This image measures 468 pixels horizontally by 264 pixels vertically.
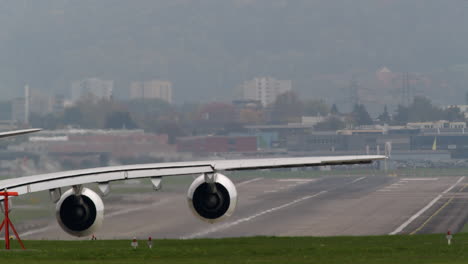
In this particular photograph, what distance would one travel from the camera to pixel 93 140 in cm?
10994

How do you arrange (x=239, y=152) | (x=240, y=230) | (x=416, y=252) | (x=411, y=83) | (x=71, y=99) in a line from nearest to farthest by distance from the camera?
1. (x=416, y=252)
2. (x=240, y=230)
3. (x=71, y=99)
4. (x=239, y=152)
5. (x=411, y=83)

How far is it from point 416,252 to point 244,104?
122 metres

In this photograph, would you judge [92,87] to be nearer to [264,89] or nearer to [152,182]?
[264,89]

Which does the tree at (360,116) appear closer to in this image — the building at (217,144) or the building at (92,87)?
the building at (217,144)

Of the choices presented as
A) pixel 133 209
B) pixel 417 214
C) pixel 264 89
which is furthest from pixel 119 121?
pixel 417 214

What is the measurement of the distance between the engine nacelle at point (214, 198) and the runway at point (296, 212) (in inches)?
1211

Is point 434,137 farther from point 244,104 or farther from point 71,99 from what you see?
point 71,99

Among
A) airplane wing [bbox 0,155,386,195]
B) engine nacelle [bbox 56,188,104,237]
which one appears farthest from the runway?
airplane wing [bbox 0,155,386,195]

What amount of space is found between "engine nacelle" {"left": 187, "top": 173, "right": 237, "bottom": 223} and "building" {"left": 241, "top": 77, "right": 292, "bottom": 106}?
12842cm

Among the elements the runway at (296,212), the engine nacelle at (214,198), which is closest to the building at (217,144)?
the runway at (296,212)

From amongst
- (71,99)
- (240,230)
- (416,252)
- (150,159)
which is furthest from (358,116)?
(416,252)

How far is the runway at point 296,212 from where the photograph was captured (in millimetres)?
56781

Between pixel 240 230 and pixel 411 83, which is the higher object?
pixel 411 83

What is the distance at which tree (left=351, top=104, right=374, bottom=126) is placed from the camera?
538 ft
